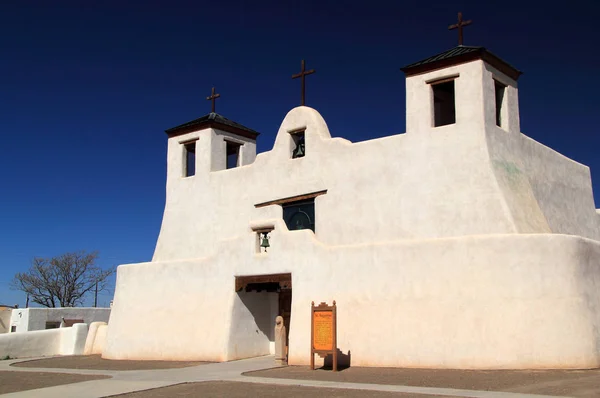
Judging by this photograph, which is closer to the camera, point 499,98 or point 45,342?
point 499,98

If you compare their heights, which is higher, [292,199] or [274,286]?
[292,199]

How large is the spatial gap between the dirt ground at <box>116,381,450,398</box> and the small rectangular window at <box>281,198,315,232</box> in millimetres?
7116

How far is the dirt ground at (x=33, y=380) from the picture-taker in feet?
46.3

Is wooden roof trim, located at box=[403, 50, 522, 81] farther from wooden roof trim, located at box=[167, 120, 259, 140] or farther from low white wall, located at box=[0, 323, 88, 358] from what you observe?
low white wall, located at box=[0, 323, 88, 358]

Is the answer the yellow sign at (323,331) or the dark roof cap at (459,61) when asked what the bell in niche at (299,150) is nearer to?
the dark roof cap at (459,61)

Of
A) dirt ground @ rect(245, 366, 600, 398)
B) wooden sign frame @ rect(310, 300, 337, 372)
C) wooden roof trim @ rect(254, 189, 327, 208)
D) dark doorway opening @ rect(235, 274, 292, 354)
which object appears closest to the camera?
dirt ground @ rect(245, 366, 600, 398)

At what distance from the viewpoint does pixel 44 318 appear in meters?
35.3

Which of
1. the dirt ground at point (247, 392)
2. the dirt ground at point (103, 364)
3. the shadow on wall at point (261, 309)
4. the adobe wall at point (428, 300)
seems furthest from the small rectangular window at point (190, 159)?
the dirt ground at point (247, 392)

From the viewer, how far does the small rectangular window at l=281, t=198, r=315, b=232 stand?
19562mm

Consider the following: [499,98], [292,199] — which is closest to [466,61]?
[499,98]

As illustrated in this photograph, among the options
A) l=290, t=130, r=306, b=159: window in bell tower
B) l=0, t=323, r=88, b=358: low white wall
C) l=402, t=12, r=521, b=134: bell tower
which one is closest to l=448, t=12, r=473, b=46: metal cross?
l=402, t=12, r=521, b=134: bell tower

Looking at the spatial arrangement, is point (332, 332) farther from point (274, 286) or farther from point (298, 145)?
point (298, 145)

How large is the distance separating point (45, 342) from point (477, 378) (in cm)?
1942

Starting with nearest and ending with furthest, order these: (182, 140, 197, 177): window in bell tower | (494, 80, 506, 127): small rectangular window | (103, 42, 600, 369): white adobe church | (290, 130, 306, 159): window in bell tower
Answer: (103, 42, 600, 369): white adobe church
(494, 80, 506, 127): small rectangular window
(290, 130, 306, 159): window in bell tower
(182, 140, 197, 177): window in bell tower
